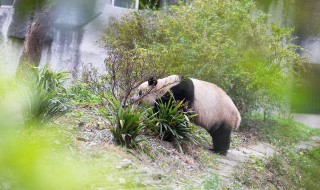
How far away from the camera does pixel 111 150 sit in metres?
4.93

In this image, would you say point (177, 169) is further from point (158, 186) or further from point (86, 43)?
point (86, 43)

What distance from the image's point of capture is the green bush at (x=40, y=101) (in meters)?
4.81

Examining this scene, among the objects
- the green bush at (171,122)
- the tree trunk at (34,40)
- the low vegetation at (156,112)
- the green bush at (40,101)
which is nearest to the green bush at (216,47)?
the low vegetation at (156,112)

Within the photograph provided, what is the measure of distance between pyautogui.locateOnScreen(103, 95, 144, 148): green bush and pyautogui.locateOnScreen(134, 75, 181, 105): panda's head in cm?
71

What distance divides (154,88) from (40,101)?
74.6 inches

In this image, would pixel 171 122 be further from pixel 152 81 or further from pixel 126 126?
pixel 126 126

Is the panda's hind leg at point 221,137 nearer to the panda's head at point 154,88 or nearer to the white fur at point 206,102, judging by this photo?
the white fur at point 206,102

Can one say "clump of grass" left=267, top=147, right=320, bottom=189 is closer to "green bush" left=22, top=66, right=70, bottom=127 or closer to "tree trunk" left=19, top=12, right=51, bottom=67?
"green bush" left=22, top=66, right=70, bottom=127

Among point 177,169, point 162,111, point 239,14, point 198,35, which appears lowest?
point 177,169

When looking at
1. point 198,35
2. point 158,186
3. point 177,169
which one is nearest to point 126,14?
point 198,35

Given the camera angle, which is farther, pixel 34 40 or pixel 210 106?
pixel 34 40

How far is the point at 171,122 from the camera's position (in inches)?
237

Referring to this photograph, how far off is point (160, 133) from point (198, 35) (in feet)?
12.5

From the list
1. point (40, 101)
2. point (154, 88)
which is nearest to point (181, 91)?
point (154, 88)
